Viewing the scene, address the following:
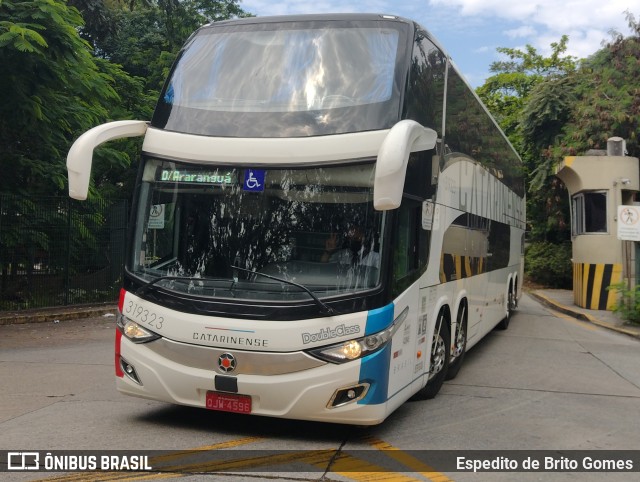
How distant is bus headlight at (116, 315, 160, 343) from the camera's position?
6109mm

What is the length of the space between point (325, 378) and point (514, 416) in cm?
260

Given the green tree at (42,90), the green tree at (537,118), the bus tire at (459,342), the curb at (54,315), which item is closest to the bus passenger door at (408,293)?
the bus tire at (459,342)

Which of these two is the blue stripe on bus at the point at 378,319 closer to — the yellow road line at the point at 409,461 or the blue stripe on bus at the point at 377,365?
the blue stripe on bus at the point at 377,365

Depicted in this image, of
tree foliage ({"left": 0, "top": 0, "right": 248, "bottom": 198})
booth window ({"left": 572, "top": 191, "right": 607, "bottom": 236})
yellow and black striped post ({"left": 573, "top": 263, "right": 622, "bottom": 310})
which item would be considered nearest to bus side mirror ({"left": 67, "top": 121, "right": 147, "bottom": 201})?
tree foliage ({"left": 0, "top": 0, "right": 248, "bottom": 198})

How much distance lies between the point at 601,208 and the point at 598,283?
2.12 meters

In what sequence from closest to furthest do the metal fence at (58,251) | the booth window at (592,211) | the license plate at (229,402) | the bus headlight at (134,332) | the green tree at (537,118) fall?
1. the license plate at (229,402)
2. the bus headlight at (134,332)
3. the metal fence at (58,251)
4. the booth window at (592,211)
5. the green tree at (537,118)

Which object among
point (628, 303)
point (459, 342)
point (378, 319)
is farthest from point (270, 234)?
point (628, 303)

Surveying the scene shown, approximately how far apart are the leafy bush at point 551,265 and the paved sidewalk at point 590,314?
15.6ft

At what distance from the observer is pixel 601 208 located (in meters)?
20.1

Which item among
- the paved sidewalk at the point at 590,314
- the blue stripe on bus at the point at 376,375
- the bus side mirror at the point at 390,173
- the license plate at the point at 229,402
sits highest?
the bus side mirror at the point at 390,173

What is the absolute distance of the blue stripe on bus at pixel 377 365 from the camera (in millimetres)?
5730

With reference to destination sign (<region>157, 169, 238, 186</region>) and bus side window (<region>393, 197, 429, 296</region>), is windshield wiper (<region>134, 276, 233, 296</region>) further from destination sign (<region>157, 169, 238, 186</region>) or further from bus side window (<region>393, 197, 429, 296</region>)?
bus side window (<region>393, 197, 429, 296</region>)

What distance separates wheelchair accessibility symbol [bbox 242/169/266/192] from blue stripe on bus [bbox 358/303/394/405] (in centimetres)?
145

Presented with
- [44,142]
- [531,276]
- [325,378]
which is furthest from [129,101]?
[531,276]
